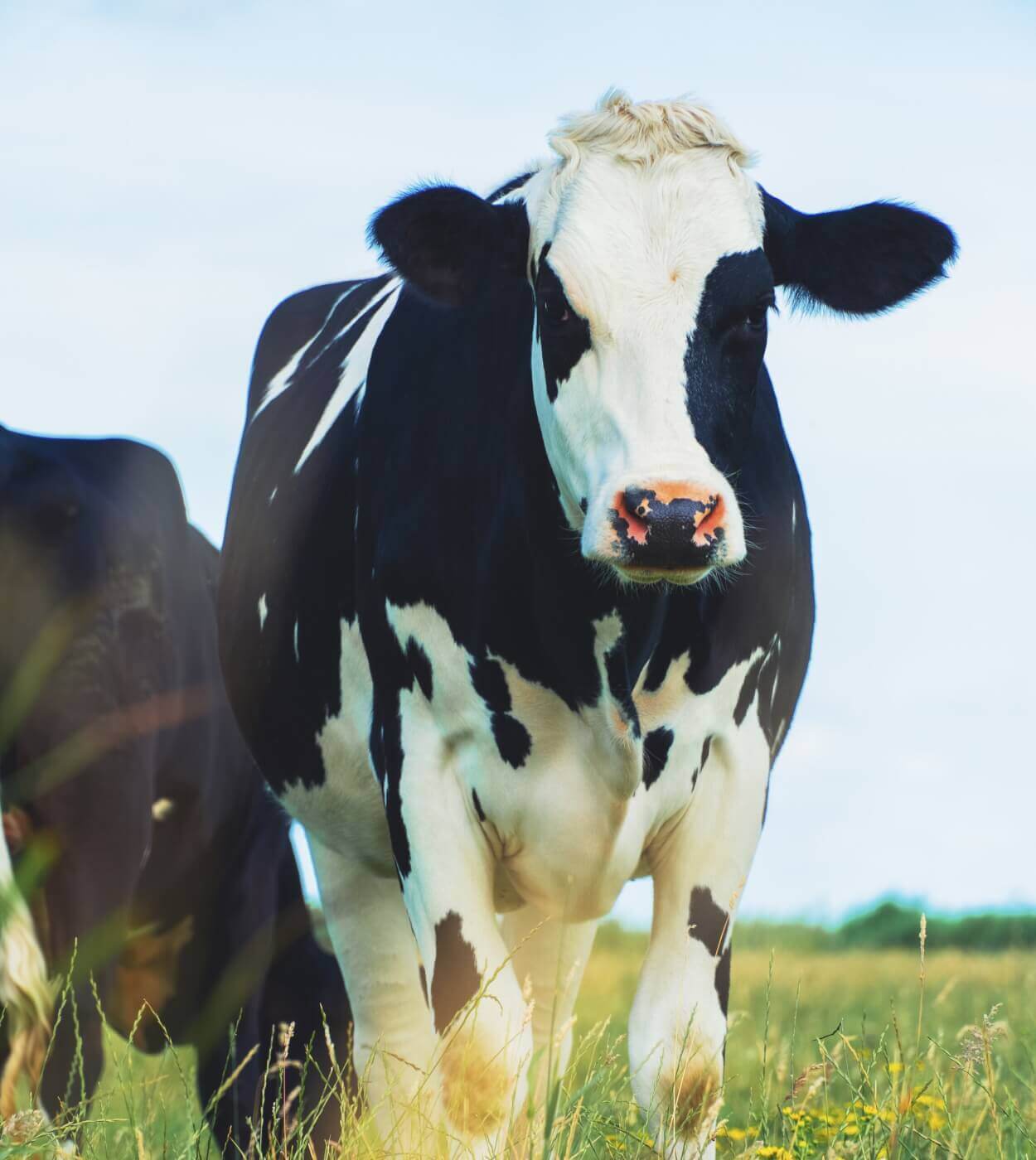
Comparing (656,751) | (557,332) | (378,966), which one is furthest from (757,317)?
(378,966)

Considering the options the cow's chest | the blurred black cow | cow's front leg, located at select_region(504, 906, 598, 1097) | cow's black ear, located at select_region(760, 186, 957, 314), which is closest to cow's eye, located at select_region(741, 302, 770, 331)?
cow's black ear, located at select_region(760, 186, 957, 314)

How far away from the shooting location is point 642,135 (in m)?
4.52

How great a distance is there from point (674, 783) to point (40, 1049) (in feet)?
7.01

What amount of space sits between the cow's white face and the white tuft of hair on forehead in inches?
1.4

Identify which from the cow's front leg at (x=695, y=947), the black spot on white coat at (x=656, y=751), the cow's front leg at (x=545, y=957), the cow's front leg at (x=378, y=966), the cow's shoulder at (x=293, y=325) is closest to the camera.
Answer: the cow's front leg at (x=695, y=947)

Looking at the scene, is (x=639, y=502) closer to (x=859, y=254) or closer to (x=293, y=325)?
(x=859, y=254)

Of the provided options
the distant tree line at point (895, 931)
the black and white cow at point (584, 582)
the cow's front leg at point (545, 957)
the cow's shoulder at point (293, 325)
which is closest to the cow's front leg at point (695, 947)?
the black and white cow at point (584, 582)

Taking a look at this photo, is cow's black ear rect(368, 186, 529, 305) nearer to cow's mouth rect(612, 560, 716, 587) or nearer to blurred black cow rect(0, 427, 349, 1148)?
cow's mouth rect(612, 560, 716, 587)

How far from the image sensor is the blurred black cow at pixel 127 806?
20.9ft

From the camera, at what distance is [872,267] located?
15.4ft

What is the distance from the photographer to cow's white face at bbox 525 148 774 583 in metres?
3.82

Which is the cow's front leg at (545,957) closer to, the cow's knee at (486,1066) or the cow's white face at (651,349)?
the cow's knee at (486,1066)

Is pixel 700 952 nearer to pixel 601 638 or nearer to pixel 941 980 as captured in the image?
pixel 601 638

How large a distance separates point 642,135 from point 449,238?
0.55 meters
